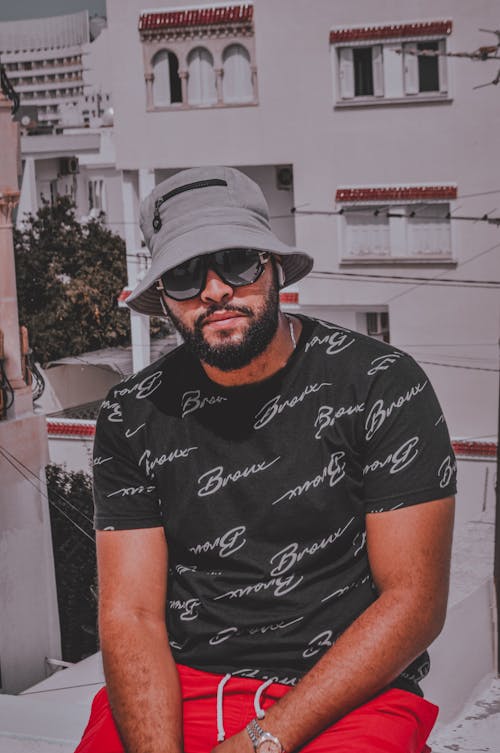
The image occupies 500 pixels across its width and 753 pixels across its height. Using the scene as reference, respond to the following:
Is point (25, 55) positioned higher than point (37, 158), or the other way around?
point (25, 55)

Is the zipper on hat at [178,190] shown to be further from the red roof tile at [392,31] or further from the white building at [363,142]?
the red roof tile at [392,31]

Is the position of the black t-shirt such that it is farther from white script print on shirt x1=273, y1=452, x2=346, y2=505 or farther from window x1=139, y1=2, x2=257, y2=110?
window x1=139, y1=2, x2=257, y2=110

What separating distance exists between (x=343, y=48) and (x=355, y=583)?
11.1m

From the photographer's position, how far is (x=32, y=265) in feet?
58.0

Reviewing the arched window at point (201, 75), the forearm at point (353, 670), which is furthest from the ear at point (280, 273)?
the arched window at point (201, 75)

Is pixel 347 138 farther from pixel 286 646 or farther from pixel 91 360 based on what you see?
pixel 286 646

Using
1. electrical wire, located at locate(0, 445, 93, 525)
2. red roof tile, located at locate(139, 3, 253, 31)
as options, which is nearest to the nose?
electrical wire, located at locate(0, 445, 93, 525)

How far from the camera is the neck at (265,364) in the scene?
5.41 feet

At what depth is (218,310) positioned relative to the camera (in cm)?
166

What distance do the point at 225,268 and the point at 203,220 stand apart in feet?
0.26

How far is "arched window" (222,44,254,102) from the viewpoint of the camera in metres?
Answer: 12.6

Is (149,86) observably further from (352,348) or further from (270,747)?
(270,747)

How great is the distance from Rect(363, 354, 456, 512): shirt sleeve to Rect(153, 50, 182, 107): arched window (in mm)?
11685

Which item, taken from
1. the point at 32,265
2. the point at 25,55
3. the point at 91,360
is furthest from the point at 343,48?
the point at 25,55
